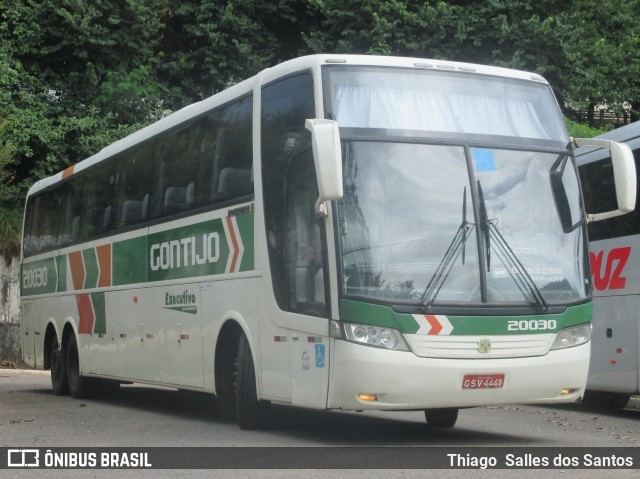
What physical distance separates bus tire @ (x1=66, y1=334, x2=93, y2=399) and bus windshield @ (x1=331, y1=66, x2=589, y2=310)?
30.8ft

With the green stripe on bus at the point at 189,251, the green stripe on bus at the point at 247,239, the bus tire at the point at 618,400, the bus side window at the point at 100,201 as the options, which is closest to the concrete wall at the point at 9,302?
the bus side window at the point at 100,201

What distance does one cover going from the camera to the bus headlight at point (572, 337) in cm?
1110

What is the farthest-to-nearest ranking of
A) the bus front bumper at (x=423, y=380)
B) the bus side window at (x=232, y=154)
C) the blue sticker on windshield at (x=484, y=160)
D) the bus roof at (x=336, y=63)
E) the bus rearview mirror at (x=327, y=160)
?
1. the bus side window at (x=232, y=154)
2. the bus roof at (x=336, y=63)
3. the blue sticker on windshield at (x=484, y=160)
4. the bus front bumper at (x=423, y=380)
5. the bus rearview mirror at (x=327, y=160)

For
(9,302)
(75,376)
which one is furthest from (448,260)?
(9,302)

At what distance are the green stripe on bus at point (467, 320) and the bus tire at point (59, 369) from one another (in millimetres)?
10079

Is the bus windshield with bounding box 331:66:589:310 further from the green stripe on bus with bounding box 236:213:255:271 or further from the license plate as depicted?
the green stripe on bus with bounding box 236:213:255:271

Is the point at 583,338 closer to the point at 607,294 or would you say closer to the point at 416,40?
the point at 607,294

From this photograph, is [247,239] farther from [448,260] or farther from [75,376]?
[75,376]

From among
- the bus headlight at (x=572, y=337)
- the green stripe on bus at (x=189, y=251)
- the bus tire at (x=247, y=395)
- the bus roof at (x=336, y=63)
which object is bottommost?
the bus tire at (x=247, y=395)

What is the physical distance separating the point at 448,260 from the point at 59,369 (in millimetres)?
10588

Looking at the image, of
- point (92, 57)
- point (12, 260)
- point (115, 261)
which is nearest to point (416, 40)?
point (92, 57)

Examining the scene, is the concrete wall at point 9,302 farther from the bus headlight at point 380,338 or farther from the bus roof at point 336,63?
the bus headlight at point 380,338

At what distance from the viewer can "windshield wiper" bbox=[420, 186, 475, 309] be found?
10.6m

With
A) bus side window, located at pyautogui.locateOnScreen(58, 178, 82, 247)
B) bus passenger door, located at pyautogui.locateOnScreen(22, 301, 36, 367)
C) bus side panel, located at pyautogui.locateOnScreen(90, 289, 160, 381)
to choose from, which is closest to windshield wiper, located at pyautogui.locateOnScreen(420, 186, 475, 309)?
bus side panel, located at pyautogui.locateOnScreen(90, 289, 160, 381)
